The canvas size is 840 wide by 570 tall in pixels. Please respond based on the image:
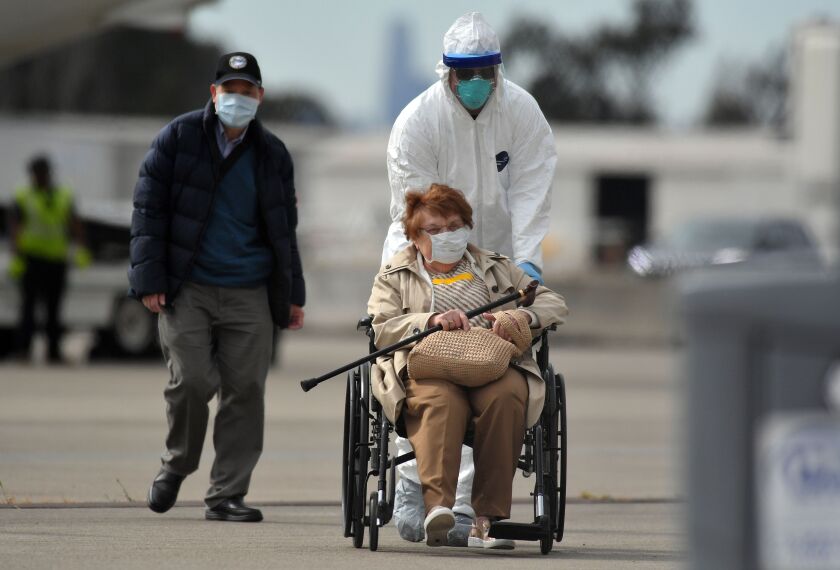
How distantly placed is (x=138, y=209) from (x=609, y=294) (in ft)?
58.0

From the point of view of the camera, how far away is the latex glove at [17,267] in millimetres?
16844

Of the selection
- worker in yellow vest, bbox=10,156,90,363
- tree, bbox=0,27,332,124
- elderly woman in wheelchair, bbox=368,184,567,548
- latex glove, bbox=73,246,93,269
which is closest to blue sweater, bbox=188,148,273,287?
elderly woman in wheelchair, bbox=368,184,567,548

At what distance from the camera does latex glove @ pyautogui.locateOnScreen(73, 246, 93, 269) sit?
17.4 m

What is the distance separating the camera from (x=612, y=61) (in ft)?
288

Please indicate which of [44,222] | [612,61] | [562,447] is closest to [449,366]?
[562,447]

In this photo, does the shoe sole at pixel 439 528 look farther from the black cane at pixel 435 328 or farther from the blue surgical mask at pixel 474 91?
the blue surgical mask at pixel 474 91

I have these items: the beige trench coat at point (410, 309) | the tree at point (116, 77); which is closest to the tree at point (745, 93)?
the tree at point (116, 77)

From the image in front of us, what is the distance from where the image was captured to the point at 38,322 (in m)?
18.2

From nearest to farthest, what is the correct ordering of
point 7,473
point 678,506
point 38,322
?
point 678,506, point 7,473, point 38,322

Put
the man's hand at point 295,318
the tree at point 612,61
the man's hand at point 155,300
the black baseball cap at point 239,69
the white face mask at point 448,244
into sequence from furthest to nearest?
the tree at point 612,61 → the man's hand at point 295,318 → the black baseball cap at point 239,69 → the man's hand at point 155,300 → the white face mask at point 448,244

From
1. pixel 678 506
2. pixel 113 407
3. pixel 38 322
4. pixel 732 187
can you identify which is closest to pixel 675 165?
pixel 732 187

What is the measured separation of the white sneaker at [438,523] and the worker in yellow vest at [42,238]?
11256mm

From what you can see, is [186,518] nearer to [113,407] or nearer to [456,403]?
[456,403]

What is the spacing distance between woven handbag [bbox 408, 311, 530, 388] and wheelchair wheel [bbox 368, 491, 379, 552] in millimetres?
455
